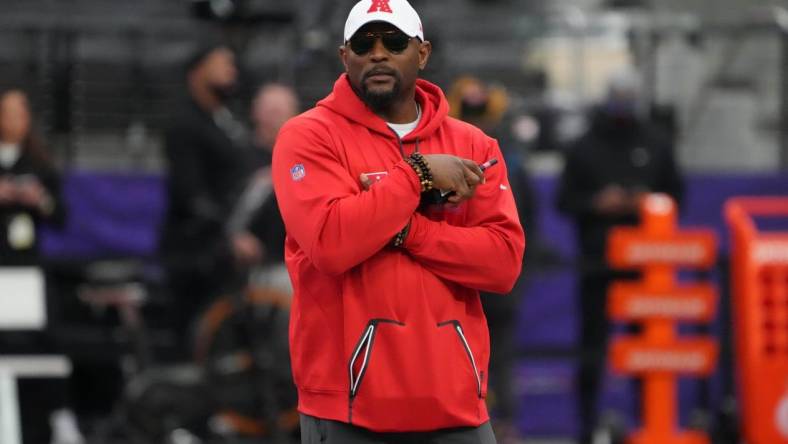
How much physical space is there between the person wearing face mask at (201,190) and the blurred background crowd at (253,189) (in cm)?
2

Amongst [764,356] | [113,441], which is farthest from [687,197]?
[113,441]

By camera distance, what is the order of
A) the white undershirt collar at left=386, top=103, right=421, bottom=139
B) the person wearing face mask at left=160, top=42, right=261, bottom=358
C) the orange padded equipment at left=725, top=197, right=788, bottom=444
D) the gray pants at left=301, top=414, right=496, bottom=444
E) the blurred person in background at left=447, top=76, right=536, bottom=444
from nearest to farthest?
the gray pants at left=301, top=414, right=496, bottom=444
the white undershirt collar at left=386, top=103, right=421, bottom=139
the blurred person in background at left=447, top=76, right=536, bottom=444
the person wearing face mask at left=160, top=42, right=261, bottom=358
the orange padded equipment at left=725, top=197, right=788, bottom=444

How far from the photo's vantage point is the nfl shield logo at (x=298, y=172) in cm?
445

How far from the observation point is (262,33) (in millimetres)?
13711

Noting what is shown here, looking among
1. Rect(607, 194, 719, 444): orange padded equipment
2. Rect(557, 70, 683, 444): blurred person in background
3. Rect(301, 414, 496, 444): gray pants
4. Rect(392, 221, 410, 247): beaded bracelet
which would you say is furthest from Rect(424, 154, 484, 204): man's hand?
Rect(557, 70, 683, 444): blurred person in background

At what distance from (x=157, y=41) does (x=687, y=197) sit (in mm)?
4734

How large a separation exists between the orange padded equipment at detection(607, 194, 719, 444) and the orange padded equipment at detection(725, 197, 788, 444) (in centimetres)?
26

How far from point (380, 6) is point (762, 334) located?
605 cm

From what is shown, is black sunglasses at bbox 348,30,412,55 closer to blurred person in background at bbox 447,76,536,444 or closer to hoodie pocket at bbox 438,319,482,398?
hoodie pocket at bbox 438,319,482,398

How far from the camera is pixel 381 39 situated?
4395 millimetres

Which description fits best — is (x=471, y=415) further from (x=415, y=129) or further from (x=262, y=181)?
(x=262, y=181)

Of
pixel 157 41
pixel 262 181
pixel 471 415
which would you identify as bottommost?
pixel 471 415

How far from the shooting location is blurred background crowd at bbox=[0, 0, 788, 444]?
9.02m

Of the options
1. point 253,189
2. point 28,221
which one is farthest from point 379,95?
point 28,221
